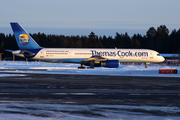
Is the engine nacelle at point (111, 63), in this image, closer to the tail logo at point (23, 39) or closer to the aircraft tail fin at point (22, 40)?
the aircraft tail fin at point (22, 40)

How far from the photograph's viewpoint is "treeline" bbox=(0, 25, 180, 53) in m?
120

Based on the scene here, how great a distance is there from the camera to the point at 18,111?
9.88 m

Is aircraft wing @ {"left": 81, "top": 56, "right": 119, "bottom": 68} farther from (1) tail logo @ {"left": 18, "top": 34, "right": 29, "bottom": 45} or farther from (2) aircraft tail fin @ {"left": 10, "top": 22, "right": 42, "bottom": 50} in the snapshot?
(1) tail logo @ {"left": 18, "top": 34, "right": 29, "bottom": 45}

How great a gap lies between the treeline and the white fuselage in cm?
7271

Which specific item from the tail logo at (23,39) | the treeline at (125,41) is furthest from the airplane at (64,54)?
the treeline at (125,41)

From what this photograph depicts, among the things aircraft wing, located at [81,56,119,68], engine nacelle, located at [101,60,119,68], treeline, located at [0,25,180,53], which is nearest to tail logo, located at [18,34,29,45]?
aircraft wing, located at [81,56,119,68]

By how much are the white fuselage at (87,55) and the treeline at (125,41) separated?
72.7 m

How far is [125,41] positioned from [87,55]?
101 metres

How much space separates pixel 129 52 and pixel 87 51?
7.32 m

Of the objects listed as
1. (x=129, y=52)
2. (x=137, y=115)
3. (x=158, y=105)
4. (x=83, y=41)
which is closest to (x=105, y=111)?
(x=137, y=115)

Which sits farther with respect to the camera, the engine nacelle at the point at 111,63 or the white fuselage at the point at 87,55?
the white fuselage at the point at 87,55

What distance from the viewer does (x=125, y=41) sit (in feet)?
467

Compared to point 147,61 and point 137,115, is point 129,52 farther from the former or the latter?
point 137,115

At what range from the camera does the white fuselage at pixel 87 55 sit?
42.3 metres
